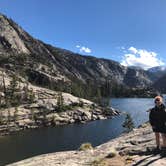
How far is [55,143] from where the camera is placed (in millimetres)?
109500

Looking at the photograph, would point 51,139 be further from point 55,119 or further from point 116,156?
point 116,156

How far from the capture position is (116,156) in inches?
766

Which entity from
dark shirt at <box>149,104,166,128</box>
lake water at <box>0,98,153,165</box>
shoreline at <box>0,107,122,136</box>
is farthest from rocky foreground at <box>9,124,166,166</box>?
shoreline at <box>0,107,122,136</box>

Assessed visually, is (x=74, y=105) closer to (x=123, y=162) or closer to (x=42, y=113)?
(x=42, y=113)

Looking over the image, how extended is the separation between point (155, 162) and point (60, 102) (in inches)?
6342

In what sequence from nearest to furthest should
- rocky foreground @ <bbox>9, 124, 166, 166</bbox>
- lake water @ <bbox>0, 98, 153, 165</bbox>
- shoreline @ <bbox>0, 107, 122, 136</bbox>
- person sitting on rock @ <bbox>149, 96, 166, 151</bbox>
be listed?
rocky foreground @ <bbox>9, 124, 166, 166</bbox>
person sitting on rock @ <bbox>149, 96, 166, 151</bbox>
lake water @ <bbox>0, 98, 153, 165</bbox>
shoreline @ <bbox>0, 107, 122, 136</bbox>

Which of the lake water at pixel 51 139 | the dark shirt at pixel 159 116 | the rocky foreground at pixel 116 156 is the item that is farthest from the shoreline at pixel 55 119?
the dark shirt at pixel 159 116

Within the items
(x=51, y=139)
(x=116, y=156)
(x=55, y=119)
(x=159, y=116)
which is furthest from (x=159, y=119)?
(x=55, y=119)

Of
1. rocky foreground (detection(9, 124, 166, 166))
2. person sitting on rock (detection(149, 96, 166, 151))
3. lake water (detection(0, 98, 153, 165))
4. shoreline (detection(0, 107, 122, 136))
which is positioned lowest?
lake water (detection(0, 98, 153, 165))

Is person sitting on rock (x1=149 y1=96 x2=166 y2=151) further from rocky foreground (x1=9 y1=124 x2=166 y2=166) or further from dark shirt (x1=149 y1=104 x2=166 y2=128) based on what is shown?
rocky foreground (x1=9 y1=124 x2=166 y2=166)

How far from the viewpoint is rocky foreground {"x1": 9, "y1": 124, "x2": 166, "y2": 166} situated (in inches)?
706

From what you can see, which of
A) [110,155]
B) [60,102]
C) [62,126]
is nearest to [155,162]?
[110,155]

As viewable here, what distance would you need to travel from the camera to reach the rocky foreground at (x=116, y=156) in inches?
706

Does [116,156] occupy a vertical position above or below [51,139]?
above
